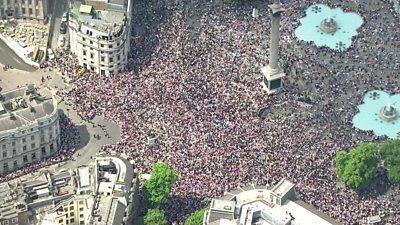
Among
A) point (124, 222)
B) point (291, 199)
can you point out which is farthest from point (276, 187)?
point (124, 222)

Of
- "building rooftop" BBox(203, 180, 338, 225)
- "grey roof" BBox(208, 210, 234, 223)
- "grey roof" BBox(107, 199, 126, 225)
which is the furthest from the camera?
"grey roof" BBox(107, 199, 126, 225)

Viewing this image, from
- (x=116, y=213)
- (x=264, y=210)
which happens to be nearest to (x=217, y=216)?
(x=264, y=210)

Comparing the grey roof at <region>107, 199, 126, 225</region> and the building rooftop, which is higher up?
the building rooftop

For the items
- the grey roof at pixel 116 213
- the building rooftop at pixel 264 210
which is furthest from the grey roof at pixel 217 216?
the grey roof at pixel 116 213

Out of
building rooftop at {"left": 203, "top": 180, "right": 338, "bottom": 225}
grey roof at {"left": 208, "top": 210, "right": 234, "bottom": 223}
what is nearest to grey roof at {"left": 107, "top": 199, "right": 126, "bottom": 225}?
building rooftop at {"left": 203, "top": 180, "right": 338, "bottom": 225}

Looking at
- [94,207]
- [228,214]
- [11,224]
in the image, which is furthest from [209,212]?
[11,224]

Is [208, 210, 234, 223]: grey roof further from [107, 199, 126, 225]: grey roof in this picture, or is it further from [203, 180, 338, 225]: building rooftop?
[107, 199, 126, 225]: grey roof

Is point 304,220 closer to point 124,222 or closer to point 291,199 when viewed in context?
point 291,199

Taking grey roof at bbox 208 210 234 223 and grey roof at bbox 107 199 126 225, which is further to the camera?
grey roof at bbox 107 199 126 225

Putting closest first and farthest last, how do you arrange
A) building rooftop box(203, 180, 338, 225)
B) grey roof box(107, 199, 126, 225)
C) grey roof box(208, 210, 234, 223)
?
building rooftop box(203, 180, 338, 225)
grey roof box(208, 210, 234, 223)
grey roof box(107, 199, 126, 225)

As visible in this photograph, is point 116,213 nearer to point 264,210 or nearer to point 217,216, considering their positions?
point 217,216
